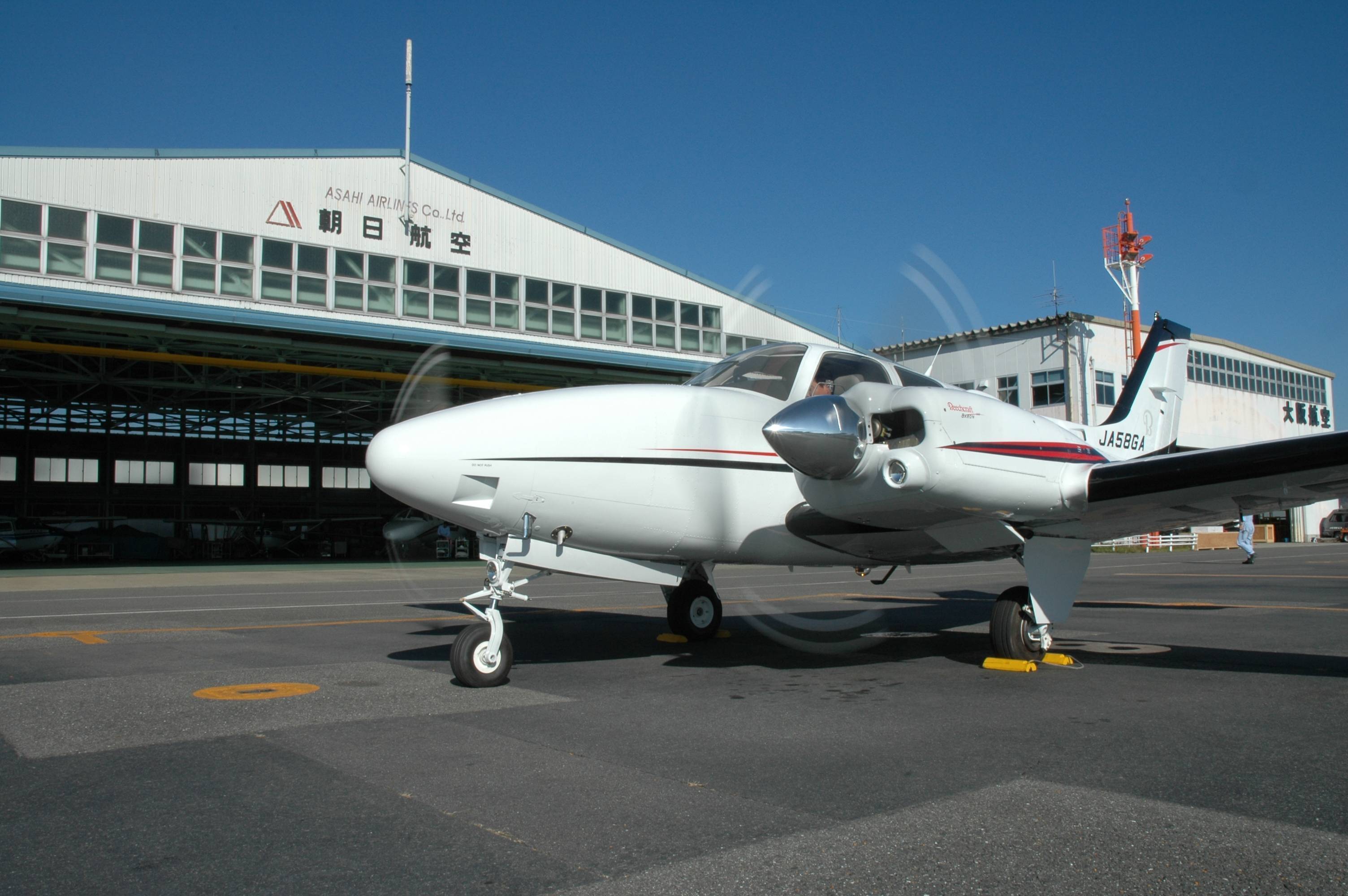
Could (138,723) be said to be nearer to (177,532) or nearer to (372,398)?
(372,398)

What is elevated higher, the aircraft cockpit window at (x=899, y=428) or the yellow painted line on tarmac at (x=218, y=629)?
the aircraft cockpit window at (x=899, y=428)

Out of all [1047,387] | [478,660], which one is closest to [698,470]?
[478,660]

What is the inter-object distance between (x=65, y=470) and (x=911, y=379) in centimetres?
5246

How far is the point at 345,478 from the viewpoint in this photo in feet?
184

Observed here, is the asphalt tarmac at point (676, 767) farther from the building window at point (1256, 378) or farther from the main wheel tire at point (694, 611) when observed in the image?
the building window at point (1256, 378)

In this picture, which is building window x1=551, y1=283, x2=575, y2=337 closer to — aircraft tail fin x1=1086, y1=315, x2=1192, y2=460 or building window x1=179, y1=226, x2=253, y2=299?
building window x1=179, y1=226, x2=253, y2=299

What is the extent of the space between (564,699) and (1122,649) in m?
6.25

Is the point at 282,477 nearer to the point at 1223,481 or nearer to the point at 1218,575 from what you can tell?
the point at 1218,575

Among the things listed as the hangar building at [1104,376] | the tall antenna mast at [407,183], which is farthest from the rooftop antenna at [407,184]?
the hangar building at [1104,376]

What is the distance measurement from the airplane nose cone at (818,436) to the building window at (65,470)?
5250 cm

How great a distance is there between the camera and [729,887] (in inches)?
124

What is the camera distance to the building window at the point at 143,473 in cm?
4919

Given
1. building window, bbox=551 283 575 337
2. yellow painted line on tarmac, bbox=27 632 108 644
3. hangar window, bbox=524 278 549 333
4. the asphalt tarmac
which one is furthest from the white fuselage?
building window, bbox=551 283 575 337

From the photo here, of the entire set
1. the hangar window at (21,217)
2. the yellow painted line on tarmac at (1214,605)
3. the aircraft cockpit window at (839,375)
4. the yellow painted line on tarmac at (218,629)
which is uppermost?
the hangar window at (21,217)
